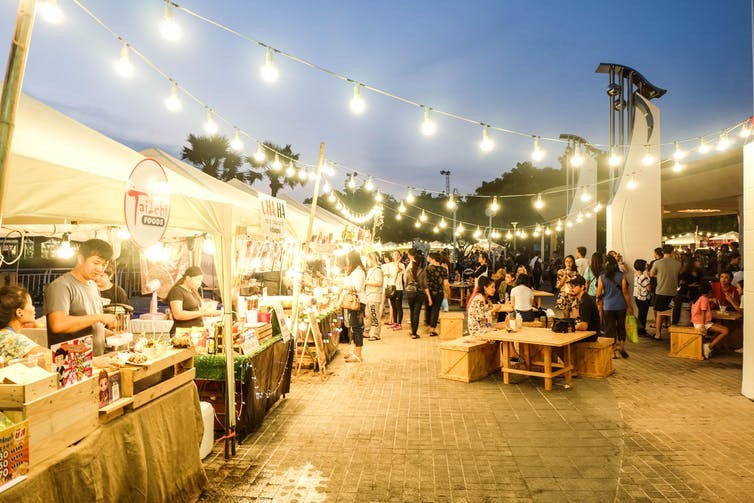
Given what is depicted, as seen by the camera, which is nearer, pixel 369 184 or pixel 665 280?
pixel 665 280

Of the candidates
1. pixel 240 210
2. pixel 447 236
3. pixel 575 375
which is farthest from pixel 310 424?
pixel 447 236

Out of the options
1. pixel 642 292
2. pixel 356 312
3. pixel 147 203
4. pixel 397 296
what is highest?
pixel 147 203

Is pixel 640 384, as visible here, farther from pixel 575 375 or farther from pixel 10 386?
pixel 10 386

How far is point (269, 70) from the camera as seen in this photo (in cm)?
564

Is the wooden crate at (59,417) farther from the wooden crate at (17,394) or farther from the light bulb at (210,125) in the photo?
the light bulb at (210,125)

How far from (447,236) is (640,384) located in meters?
44.5

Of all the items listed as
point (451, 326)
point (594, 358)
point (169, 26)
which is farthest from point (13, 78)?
point (451, 326)

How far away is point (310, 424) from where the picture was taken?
217 inches

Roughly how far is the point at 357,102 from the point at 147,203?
3.50 metres

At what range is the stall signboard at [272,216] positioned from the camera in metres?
5.91

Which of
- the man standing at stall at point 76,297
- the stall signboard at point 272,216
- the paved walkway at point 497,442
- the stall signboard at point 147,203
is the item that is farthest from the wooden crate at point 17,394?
the stall signboard at point 272,216

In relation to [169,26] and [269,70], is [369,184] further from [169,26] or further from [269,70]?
[169,26]

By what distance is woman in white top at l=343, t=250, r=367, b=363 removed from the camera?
8.51m

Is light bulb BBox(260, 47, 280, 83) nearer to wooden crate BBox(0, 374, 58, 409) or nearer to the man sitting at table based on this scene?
wooden crate BBox(0, 374, 58, 409)
